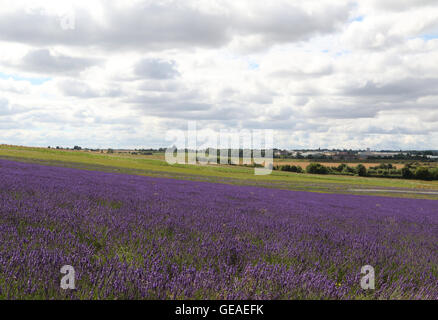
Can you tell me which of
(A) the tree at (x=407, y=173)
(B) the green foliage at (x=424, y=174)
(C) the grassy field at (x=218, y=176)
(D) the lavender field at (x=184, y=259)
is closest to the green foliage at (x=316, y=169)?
(A) the tree at (x=407, y=173)

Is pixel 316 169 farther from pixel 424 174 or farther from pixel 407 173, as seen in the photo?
pixel 424 174

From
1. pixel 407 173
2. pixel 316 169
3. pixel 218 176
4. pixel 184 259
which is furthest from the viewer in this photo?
A: pixel 316 169

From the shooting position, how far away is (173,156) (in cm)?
7494

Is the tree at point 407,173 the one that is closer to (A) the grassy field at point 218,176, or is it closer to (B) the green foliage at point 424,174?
(B) the green foliage at point 424,174

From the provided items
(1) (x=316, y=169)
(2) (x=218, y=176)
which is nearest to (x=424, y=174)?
(1) (x=316, y=169)

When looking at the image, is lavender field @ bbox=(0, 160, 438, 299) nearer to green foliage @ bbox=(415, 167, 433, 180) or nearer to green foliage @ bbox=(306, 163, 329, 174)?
green foliage @ bbox=(306, 163, 329, 174)

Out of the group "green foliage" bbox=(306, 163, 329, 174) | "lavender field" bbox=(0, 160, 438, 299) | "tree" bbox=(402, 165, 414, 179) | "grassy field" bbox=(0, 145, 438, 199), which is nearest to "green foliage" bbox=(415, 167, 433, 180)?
"tree" bbox=(402, 165, 414, 179)

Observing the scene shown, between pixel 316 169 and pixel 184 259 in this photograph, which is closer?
pixel 184 259
